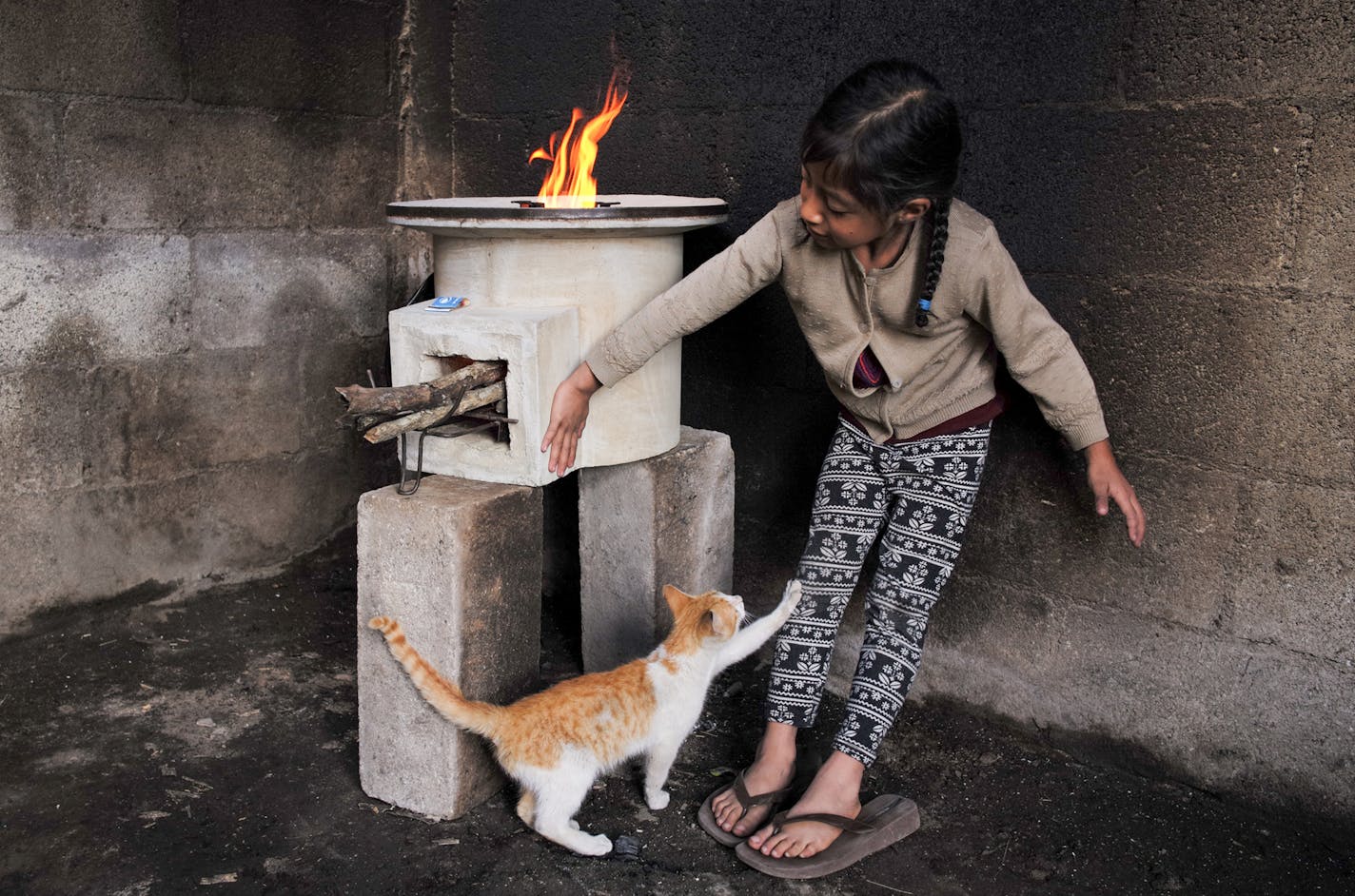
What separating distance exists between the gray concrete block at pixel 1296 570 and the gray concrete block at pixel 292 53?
3.10 meters

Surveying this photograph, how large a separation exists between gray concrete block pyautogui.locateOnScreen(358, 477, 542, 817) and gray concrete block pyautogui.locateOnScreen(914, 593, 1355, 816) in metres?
1.28

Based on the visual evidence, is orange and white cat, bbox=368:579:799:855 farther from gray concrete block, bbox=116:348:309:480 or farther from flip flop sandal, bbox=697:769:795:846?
gray concrete block, bbox=116:348:309:480

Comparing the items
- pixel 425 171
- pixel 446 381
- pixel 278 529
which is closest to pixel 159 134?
pixel 425 171

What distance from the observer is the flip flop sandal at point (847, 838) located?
2.48 meters

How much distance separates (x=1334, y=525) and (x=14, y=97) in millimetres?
3614

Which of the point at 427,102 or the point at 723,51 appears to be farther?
the point at 427,102

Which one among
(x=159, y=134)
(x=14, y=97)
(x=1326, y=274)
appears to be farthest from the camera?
(x=159, y=134)

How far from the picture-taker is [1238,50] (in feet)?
8.16

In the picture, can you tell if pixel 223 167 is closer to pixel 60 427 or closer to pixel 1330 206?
pixel 60 427

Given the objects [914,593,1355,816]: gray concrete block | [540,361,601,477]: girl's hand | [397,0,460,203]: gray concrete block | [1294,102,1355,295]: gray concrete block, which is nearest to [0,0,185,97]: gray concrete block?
[397,0,460,203]: gray concrete block

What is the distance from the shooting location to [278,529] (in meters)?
4.08

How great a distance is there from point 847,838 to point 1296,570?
121cm

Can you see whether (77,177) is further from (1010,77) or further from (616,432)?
(1010,77)

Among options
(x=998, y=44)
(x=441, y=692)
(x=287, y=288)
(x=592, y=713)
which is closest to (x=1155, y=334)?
(x=998, y=44)
